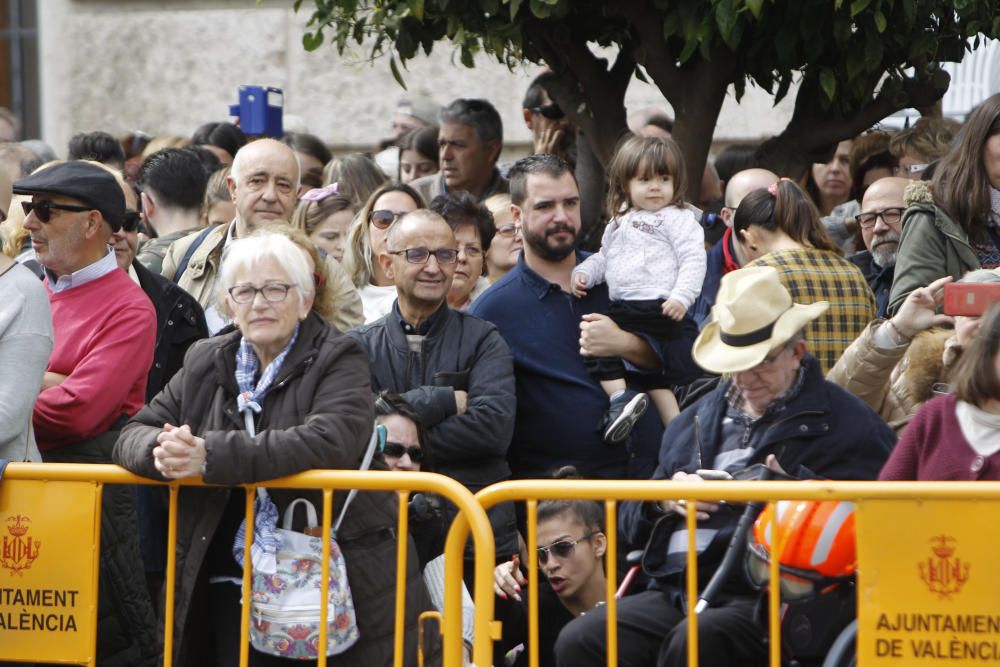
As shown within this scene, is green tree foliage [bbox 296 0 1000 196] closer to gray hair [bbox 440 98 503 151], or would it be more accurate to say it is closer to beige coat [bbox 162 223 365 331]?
gray hair [bbox 440 98 503 151]

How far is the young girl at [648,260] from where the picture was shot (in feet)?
20.1

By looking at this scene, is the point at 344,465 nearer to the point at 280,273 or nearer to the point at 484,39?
the point at 280,273

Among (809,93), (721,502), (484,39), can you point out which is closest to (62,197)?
(484,39)

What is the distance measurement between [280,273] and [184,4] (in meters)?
7.28

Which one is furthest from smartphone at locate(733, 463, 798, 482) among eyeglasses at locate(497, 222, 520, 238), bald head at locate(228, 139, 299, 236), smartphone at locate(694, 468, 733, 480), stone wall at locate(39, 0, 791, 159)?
stone wall at locate(39, 0, 791, 159)

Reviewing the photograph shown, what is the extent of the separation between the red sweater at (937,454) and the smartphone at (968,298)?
0.38 m

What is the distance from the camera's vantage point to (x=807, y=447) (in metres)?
4.88

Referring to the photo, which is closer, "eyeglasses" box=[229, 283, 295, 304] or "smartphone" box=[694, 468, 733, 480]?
"smartphone" box=[694, 468, 733, 480]

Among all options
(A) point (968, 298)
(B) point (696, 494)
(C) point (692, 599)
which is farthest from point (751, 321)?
(C) point (692, 599)

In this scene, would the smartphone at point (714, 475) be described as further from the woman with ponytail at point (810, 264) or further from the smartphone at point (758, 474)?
the woman with ponytail at point (810, 264)

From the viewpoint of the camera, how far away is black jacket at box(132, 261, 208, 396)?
5.98 metres

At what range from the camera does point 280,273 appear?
496 cm

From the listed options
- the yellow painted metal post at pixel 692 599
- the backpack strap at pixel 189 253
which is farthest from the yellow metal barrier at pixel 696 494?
the backpack strap at pixel 189 253

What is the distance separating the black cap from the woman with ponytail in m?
2.26
